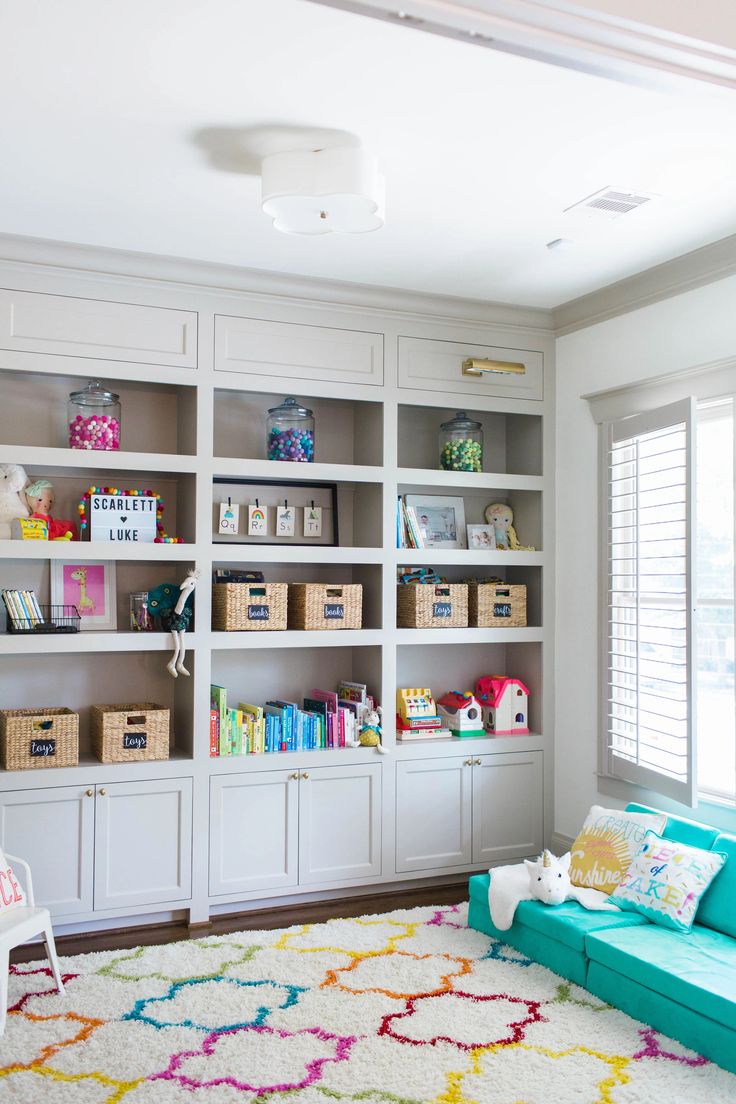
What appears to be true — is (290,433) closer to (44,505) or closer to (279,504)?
(279,504)

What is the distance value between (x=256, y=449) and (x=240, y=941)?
2.17 m

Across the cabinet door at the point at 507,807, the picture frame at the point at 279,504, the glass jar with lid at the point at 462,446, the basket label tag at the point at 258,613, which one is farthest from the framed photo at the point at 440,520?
the cabinet door at the point at 507,807

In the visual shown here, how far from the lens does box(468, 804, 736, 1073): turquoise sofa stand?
9.03 ft

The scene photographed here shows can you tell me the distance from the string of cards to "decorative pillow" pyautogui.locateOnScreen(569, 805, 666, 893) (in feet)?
6.04

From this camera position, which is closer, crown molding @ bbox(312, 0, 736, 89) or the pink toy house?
crown molding @ bbox(312, 0, 736, 89)

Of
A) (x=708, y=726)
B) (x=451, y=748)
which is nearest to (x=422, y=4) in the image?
(x=708, y=726)

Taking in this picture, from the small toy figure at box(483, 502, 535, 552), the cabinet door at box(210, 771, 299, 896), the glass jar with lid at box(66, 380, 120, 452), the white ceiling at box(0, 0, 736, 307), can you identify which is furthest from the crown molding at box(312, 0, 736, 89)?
the small toy figure at box(483, 502, 535, 552)

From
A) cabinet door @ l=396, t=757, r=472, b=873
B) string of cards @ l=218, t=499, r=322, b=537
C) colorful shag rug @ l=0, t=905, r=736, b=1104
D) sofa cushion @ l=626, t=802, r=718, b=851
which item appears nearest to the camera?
colorful shag rug @ l=0, t=905, r=736, b=1104

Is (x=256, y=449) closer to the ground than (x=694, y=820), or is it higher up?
higher up

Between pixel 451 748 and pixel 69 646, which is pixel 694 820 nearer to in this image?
pixel 451 748

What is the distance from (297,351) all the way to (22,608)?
162 cm

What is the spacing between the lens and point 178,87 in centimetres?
248

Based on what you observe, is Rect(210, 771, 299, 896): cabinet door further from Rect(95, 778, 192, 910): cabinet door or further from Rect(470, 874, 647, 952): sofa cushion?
Rect(470, 874, 647, 952): sofa cushion

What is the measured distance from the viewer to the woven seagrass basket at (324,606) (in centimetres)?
424
